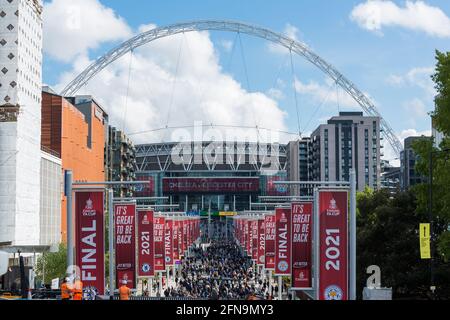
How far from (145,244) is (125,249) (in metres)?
10.5

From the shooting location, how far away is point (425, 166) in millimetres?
43875

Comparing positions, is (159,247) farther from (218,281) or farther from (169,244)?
(218,281)

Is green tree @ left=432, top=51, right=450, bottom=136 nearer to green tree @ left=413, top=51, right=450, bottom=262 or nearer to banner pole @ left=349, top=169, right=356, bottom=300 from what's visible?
green tree @ left=413, top=51, right=450, bottom=262

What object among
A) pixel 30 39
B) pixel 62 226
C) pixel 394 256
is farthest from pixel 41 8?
pixel 394 256

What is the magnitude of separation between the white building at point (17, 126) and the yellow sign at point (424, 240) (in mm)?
51355

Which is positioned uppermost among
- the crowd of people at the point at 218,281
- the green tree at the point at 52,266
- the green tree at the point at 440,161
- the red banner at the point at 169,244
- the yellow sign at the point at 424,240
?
the green tree at the point at 440,161

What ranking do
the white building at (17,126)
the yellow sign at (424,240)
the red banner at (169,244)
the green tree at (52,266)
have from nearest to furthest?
the yellow sign at (424,240), the red banner at (169,244), the green tree at (52,266), the white building at (17,126)

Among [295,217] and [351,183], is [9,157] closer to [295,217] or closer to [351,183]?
[295,217]

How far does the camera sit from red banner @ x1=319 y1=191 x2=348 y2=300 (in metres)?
27.8

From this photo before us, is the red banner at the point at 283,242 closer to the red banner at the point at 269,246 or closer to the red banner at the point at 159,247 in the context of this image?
the red banner at the point at 269,246

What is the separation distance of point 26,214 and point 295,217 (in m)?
53.8

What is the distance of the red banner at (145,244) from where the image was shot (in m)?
47.8

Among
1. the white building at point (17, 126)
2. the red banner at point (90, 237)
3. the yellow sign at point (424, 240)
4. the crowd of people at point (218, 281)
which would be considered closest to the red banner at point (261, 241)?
the crowd of people at point (218, 281)

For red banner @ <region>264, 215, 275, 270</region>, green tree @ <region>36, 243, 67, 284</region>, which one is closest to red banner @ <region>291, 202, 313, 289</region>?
red banner @ <region>264, 215, 275, 270</region>
